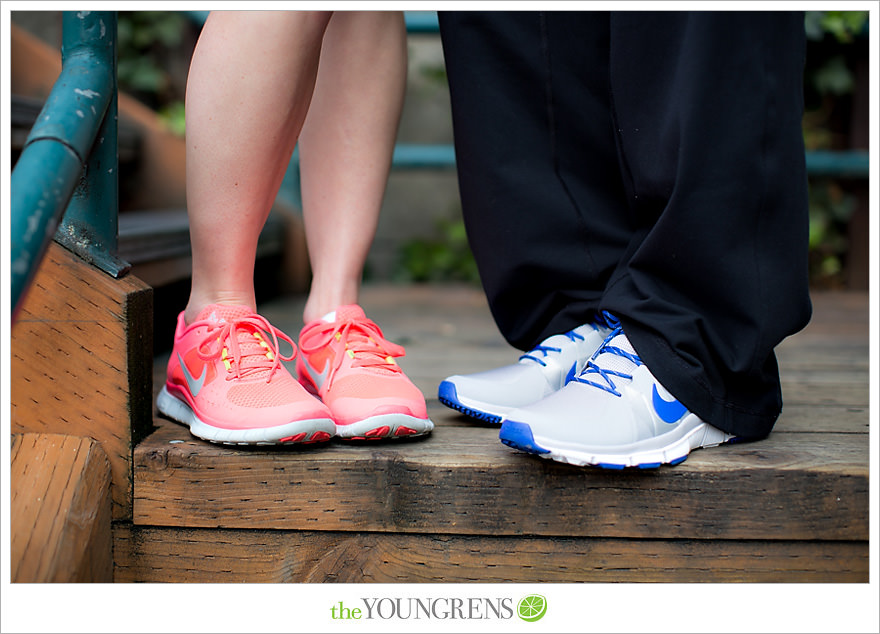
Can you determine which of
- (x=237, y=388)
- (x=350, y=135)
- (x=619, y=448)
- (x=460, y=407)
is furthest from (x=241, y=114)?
(x=619, y=448)

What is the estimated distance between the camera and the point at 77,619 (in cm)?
65

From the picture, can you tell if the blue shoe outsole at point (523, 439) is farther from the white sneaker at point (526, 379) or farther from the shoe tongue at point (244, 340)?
the shoe tongue at point (244, 340)

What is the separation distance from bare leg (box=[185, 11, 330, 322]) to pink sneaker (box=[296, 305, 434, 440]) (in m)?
0.14

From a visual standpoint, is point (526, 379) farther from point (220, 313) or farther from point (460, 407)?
point (220, 313)

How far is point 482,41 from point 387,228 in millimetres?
2024

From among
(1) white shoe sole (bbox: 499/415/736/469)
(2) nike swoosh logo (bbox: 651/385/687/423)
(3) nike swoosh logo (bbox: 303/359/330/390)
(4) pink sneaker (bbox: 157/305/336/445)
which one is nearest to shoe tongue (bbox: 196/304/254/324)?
(4) pink sneaker (bbox: 157/305/336/445)

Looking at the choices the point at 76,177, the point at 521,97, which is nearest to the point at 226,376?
the point at 76,177

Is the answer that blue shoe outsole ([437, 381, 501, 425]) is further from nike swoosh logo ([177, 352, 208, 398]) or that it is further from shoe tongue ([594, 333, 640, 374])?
nike swoosh logo ([177, 352, 208, 398])

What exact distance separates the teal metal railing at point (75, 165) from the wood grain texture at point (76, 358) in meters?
0.03

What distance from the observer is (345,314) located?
33.9 inches

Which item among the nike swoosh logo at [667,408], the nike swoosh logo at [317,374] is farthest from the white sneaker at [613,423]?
the nike swoosh logo at [317,374]

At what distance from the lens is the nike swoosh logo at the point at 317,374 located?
83cm

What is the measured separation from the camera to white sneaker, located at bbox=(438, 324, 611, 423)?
0.84m

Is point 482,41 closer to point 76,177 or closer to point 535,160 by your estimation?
point 535,160
